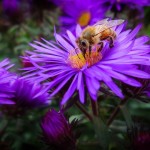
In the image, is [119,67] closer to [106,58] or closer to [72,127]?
[106,58]

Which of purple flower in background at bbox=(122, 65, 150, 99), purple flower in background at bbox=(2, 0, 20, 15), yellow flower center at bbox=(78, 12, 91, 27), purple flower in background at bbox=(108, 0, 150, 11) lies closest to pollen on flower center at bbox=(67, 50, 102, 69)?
purple flower in background at bbox=(122, 65, 150, 99)

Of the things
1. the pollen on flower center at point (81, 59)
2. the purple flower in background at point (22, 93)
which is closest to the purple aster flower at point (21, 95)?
the purple flower in background at point (22, 93)

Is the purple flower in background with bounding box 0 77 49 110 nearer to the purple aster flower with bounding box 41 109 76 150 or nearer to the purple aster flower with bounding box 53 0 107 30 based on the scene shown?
the purple aster flower with bounding box 41 109 76 150

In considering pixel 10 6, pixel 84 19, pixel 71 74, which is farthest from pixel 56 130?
pixel 10 6

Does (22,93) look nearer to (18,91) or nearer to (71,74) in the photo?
(18,91)

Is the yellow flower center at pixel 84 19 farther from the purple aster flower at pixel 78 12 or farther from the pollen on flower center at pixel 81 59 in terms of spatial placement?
the pollen on flower center at pixel 81 59
